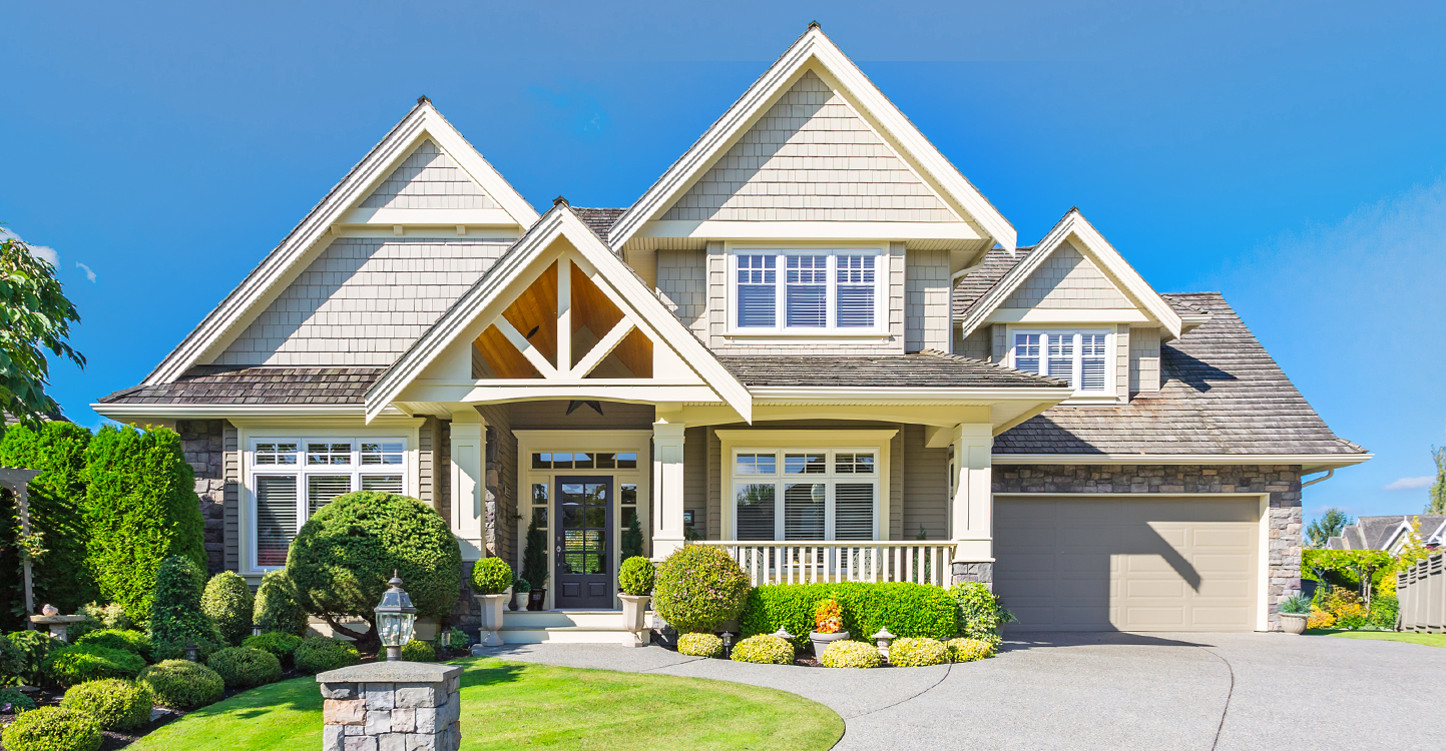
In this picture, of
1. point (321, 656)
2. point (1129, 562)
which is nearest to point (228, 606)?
point (321, 656)

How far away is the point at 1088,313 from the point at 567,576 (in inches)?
384

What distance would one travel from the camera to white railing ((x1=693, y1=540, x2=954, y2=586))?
456 inches

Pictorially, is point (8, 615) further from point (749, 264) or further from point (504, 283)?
point (749, 264)

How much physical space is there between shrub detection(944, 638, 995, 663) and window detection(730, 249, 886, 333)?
4856mm

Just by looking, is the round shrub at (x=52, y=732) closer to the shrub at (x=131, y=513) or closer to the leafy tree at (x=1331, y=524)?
the shrub at (x=131, y=513)

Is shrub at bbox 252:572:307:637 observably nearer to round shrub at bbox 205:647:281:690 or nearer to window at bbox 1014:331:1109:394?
round shrub at bbox 205:647:281:690

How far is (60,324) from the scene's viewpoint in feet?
25.0

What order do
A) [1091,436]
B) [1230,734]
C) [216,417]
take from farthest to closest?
1. [1091,436]
2. [216,417]
3. [1230,734]

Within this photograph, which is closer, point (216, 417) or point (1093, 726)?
point (1093, 726)

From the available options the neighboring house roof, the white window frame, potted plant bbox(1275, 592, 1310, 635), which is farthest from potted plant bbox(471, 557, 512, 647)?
potted plant bbox(1275, 592, 1310, 635)

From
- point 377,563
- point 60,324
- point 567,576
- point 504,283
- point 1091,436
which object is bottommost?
point 567,576

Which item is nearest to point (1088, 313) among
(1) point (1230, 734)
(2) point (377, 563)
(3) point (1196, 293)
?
(3) point (1196, 293)

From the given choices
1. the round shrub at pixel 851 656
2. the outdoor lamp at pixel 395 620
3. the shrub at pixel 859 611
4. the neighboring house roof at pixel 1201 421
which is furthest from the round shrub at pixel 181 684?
the neighboring house roof at pixel 1201 421

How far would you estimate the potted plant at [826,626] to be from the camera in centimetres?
1080
